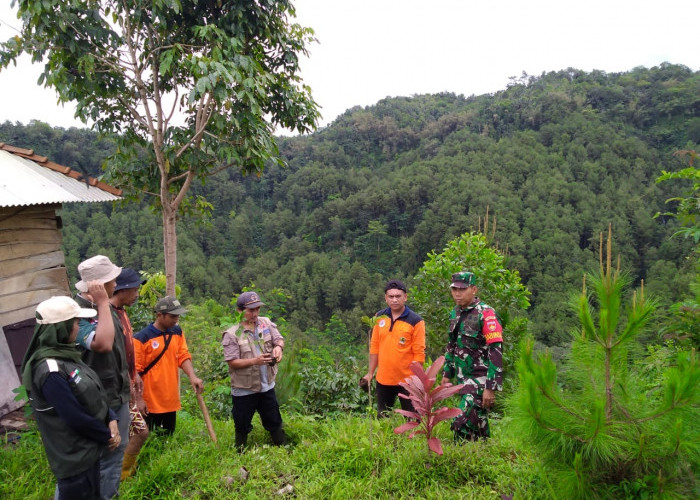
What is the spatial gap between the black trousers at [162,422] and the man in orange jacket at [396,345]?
155 centimetres

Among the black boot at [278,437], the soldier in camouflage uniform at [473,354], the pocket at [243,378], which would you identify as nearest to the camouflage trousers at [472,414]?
the soldier in camouflage uniform at [473,354]

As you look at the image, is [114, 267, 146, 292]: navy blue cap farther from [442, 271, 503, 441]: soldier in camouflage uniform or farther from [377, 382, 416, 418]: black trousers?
[442, 271, 503, 441]: soldier in camouflage uniform

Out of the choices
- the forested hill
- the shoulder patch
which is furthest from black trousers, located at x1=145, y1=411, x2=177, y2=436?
the forested hill

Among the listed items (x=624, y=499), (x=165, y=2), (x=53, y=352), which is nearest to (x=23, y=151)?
(x=165, y=2)

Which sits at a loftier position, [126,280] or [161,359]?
[126,280]

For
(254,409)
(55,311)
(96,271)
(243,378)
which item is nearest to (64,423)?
(55,311)

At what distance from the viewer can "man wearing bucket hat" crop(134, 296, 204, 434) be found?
9.59ft

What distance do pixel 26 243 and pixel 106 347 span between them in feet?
8.35

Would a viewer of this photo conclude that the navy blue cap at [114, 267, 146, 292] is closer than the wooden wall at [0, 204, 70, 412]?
Yes

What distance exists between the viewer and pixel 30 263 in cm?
396

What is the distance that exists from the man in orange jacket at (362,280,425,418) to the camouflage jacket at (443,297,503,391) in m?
0.33

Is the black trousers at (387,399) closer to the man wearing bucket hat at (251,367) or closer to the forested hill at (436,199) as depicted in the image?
the man wearing bucket hat at (251,367)

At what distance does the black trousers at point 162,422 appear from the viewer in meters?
3.08

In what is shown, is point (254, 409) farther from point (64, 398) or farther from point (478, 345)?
point (478, 345)
